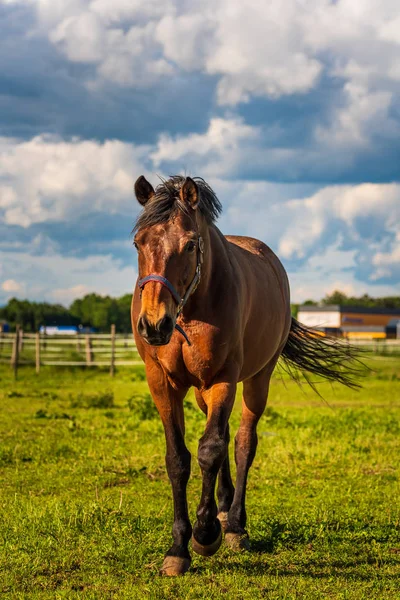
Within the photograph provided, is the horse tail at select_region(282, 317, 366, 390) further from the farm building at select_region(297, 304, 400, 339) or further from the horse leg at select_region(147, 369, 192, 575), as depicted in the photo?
the farm building at select_region(297, 304, 400, 339)

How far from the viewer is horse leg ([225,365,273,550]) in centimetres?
529

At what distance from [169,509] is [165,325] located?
10.2 feet

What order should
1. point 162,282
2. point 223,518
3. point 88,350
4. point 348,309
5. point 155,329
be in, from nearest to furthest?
point 155,329
point 162,282
point 223,518
point 88,350
point 348,309

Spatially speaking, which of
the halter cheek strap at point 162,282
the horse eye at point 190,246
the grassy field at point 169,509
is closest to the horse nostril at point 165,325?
the halter cheek strap at point 162,282

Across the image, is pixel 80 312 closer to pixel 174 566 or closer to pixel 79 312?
pixel 79 312

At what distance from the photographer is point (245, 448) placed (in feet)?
19.3

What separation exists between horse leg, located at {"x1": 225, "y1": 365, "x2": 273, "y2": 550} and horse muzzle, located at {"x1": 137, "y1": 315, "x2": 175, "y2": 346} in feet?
7.09

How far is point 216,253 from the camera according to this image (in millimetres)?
4871

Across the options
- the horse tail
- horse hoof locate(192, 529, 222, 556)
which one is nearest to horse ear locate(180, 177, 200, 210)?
horse hoof locate(192, 529, 222, 556)

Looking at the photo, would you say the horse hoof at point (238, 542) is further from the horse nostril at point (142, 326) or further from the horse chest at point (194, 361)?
the horse nostril at point (142, 326)

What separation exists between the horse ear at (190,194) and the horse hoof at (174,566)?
2308 mm

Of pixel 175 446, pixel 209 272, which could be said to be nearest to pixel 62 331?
pixel 175 446

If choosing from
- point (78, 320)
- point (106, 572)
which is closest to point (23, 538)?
point (106, 572)

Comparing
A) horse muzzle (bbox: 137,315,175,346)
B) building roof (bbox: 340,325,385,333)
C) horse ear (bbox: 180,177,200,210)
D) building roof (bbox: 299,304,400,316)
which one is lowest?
horse muzzle (bbox: 137,315,175,346)
